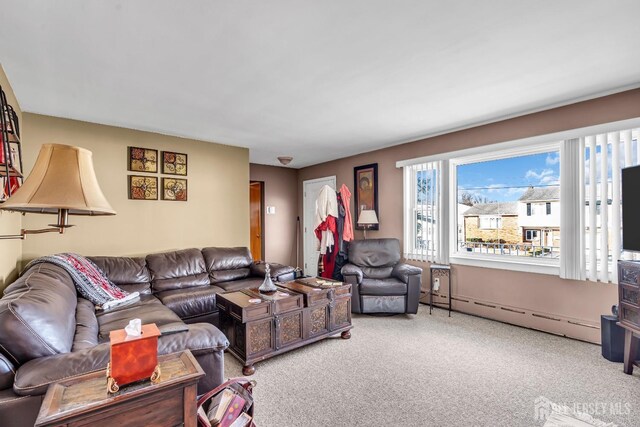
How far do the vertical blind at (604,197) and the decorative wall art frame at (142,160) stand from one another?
4.92m

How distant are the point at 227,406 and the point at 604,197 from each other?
11.7 ft

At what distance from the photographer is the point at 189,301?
10.2 feet

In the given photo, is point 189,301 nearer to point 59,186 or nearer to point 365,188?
point 59,186

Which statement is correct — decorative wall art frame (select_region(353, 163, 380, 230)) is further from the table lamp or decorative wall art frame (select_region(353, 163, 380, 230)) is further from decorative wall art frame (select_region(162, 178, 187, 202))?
the table lamp

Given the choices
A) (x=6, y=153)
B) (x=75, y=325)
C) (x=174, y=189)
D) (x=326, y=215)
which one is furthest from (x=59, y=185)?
(x=326, y=215)

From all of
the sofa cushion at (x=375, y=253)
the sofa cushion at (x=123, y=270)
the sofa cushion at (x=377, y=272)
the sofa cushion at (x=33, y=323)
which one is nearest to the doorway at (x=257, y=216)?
the sofa cushion at (x=375, y=253)

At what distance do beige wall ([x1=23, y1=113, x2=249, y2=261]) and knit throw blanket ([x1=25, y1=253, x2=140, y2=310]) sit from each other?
0.81 metres

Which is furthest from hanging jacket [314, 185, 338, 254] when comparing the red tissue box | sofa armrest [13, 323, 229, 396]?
the red tissue box

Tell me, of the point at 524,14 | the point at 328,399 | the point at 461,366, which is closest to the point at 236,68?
the point at 524,14

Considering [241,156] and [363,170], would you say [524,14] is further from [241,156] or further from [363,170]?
[241,156]

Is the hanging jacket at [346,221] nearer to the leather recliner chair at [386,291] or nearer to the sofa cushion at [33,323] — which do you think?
the leather recliner chair at [386,291]

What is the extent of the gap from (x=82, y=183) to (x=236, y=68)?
1.53 metres

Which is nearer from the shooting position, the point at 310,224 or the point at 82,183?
the point at 82,183

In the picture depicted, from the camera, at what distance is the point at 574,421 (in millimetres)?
1856
